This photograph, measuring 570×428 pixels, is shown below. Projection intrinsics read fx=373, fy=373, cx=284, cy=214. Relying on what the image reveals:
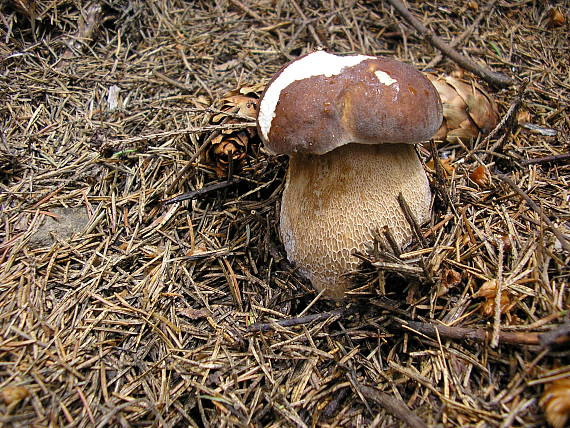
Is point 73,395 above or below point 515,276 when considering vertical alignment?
below

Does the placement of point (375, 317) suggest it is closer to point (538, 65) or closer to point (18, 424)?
point (18, 424)

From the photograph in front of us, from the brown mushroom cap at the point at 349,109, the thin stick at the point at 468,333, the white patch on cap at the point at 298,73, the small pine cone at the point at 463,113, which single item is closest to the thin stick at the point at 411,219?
the brown mushroom cap at the point at 349,109

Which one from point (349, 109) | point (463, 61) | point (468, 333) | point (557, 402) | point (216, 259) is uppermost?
point (349, 109)

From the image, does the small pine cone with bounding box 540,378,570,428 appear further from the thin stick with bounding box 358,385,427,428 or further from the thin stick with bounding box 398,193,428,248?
the thin stick with bounding box 398,193,428,248

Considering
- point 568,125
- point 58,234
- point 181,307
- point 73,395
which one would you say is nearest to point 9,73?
point 58,234

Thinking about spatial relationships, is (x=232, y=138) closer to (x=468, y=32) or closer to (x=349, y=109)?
(x=349, y=109)

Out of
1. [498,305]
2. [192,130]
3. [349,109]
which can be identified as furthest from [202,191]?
[498,305]

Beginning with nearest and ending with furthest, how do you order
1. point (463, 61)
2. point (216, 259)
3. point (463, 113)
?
point (216, 259)
point (463, 113)
point (463, 61)
